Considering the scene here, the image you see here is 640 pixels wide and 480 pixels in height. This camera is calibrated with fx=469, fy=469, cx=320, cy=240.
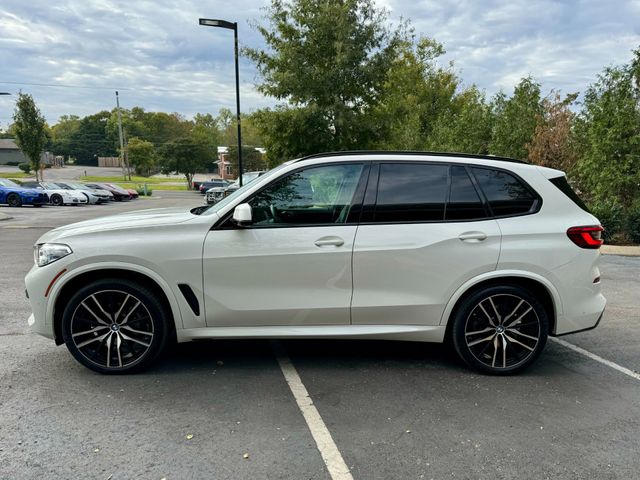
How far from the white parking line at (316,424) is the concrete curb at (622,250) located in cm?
907

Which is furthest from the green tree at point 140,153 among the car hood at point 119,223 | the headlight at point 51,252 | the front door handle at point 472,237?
the front door handle at point 472,237

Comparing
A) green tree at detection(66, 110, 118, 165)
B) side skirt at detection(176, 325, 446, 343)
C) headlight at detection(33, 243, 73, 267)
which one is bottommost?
side skirt at detection(176, 325, 446, 343)

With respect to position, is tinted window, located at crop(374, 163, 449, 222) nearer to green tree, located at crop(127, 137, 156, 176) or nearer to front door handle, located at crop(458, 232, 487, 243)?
front door handle, located at crop(458, 232, 487, 243)

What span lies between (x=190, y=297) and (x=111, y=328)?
2.28 feet

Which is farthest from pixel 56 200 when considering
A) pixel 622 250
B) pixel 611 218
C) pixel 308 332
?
pixel 308 332

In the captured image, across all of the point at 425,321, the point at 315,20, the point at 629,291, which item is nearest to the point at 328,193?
the point at 425,321

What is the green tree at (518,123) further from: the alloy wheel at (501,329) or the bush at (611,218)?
the alloy wheel at (501,329)

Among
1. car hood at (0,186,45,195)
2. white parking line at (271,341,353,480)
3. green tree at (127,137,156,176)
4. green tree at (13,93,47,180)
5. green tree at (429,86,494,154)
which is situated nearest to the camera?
white parking line at (271,341,353,480)

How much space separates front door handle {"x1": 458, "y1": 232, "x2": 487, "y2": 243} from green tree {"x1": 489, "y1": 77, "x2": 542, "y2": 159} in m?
12.7

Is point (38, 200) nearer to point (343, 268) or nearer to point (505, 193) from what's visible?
point (343, 268)

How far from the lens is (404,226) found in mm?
3779

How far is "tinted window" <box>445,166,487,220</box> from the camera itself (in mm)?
3846

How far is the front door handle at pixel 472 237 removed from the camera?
3758mm

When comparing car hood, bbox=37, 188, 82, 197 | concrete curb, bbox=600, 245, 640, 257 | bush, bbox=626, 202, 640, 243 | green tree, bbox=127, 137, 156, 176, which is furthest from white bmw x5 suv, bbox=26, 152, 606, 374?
green tree, bbox=127, 137, 156, 176
